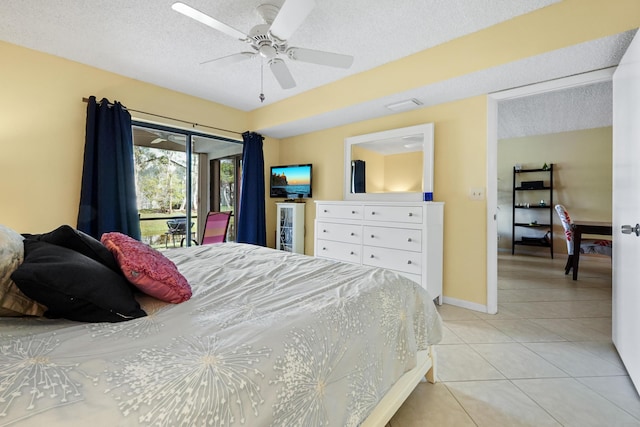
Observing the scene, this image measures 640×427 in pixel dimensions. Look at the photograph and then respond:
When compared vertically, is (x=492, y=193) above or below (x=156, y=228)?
above

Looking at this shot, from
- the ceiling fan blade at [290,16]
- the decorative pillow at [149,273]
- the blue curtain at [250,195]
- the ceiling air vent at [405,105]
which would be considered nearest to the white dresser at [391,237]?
the ceiling air vent at [405,105]

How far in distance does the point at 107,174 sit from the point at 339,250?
8.56 ft

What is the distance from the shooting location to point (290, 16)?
1664 millimetres

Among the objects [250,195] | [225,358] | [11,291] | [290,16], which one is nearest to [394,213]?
[290,16]

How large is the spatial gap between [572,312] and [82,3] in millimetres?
4784

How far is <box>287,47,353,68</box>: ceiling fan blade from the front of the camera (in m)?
1.96

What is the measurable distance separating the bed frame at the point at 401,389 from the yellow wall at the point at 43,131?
10.7 feet

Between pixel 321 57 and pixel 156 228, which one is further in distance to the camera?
pixel 156 228

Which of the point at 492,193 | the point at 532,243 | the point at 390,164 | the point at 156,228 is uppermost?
the point at 390,164

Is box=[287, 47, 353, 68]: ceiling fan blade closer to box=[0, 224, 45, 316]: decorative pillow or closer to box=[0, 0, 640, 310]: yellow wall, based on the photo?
box=[0, 0, 640, 310]: yellow wall

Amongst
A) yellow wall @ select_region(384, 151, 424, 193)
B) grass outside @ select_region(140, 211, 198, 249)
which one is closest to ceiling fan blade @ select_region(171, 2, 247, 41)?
yellow wall @ select_region(384, 151, 424, 193)

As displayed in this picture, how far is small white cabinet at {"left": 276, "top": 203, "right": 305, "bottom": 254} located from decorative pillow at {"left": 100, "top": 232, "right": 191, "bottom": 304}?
3.10 m

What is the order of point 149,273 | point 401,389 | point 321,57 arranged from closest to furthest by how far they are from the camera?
1. point 149,273
2. point 401,389
3. point 321,57

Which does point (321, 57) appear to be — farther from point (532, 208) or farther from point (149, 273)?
point (532, 208)
